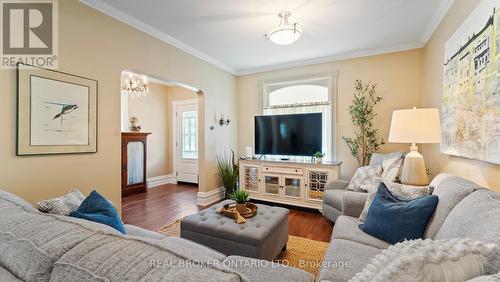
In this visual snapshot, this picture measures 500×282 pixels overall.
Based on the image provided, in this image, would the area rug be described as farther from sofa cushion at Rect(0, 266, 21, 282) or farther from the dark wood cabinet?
the dark wood cabinet

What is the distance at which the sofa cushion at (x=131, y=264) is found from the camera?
52 cm

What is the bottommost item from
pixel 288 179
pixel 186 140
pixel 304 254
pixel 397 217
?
pixel 304 254

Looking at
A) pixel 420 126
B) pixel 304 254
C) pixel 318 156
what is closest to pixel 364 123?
pixel 318 156

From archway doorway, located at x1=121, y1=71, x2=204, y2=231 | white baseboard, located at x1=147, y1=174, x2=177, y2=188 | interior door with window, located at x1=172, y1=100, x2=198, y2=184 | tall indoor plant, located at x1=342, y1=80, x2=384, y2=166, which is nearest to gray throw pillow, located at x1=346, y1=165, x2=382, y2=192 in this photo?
tall indoor plant, located at x1=342, y1=80, x2=384, y2=166

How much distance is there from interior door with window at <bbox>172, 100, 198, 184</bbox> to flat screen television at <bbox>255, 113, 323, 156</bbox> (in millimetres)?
2006

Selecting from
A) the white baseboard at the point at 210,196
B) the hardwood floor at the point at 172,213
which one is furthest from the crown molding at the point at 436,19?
the white baseboard at the point at 210,196

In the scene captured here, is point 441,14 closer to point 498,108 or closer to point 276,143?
point 498,108

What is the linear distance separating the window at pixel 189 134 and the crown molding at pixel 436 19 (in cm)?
456

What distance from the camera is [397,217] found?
→ 1502mm

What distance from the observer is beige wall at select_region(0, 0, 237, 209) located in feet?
6.04

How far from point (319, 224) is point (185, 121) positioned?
4.06 meters

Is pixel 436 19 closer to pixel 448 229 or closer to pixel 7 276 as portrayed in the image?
pixel 448 229

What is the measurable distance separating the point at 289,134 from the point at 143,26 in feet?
8.88

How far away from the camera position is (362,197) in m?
2.15
